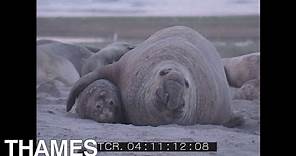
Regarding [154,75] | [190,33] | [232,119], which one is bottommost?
[232,119]

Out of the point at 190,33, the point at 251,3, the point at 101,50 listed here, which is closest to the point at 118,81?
the point at 101,50

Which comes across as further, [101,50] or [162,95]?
[101,50]

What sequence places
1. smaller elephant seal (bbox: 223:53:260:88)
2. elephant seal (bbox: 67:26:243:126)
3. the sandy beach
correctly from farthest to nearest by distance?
smaller elephant seal (bbox: 223:53:260:88)
elephant seal (bbox: 67:26:243:126)
the sandy beach

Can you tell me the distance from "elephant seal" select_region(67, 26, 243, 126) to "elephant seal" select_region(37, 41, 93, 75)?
134 mm

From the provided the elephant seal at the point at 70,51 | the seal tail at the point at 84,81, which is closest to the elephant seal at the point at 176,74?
the seal tail at the point at 84,81

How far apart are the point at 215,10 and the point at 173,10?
1.00 ft

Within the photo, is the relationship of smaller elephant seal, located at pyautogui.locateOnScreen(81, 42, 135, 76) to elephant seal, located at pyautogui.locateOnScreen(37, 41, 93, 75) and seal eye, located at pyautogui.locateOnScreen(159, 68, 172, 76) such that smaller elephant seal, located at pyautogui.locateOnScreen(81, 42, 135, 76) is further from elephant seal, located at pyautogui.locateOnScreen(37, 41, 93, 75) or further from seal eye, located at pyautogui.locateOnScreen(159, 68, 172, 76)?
seal eye, located at pyautogui.locateOnScreen(159, 68, 172, 76)

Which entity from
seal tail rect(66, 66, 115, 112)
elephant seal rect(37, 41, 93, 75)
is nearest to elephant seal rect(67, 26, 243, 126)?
seal tail rect(66, 66, 115, 112)

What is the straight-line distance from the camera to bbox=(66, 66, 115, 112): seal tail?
5105mm

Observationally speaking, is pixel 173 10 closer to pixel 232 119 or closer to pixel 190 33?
pixel 190 33

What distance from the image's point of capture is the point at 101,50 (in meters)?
5.16

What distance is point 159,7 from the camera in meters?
5.05

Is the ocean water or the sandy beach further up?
the ocean water
